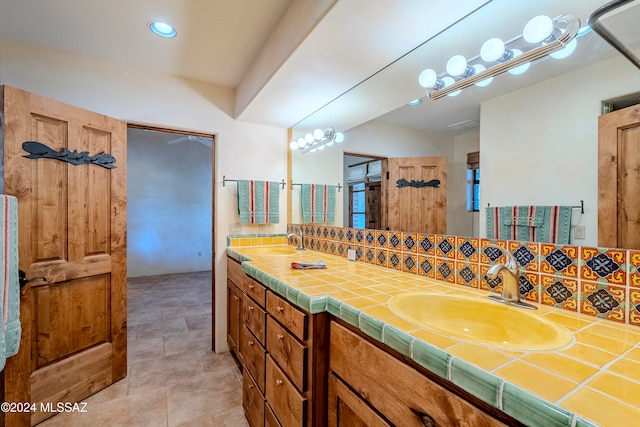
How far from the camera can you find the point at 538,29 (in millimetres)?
991

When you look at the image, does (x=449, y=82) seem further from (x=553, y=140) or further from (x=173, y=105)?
(x=173, y=105)

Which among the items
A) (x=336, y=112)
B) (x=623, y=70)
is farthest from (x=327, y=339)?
(x=336, y=112)

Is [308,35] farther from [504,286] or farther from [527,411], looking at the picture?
[527,411]

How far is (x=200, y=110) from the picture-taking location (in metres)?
2.48

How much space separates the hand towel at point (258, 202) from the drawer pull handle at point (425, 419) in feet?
7.01

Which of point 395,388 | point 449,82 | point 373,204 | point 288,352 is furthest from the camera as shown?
point 373,204

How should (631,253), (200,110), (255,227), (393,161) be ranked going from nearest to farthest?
(631,253) < (393,161) < (200,110) < (255,227)

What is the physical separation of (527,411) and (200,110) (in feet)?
9.13

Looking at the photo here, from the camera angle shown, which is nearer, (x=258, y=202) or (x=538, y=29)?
(x=538, y=29)

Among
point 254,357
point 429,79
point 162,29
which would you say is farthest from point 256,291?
point 162,29

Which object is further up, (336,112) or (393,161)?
(336,112)

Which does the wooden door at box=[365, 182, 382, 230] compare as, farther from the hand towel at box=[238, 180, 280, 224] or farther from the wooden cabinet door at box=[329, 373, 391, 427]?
the hand towel at box=[238, 180, 280, 224]

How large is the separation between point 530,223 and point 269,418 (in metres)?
1.44

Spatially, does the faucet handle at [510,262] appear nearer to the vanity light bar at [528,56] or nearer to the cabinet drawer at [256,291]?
the vanity light bar at [528,56]
